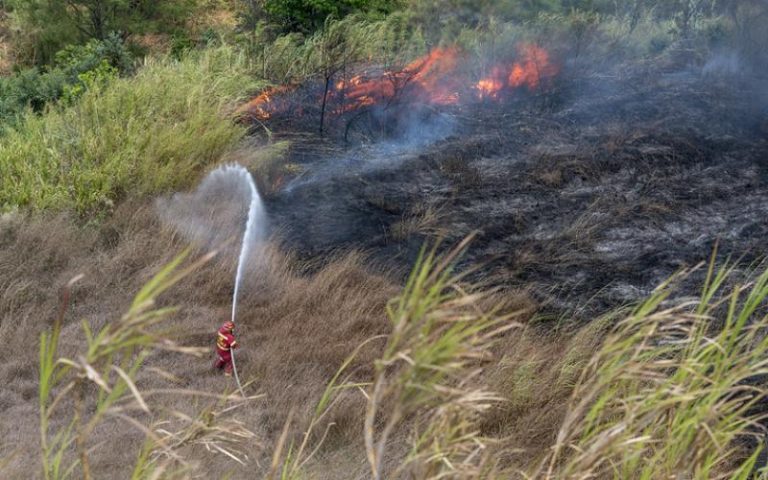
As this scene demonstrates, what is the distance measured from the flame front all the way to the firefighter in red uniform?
3.99 m

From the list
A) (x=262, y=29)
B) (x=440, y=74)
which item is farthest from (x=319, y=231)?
(x=262, y=29)

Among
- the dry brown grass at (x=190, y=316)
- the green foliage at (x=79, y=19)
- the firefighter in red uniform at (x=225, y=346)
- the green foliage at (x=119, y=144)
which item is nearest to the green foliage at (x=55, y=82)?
the green foliage at (x=119, y=144)

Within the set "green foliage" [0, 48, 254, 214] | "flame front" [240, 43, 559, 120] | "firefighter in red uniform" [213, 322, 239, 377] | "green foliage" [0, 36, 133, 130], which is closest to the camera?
"firefighter in red uniform" [213, 322, 239, 377]

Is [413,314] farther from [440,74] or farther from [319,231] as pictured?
[440,74]

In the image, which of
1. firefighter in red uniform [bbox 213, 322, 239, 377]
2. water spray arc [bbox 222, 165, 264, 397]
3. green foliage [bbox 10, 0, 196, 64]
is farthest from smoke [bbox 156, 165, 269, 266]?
green foliage [bbox 10, 0, 196, 64]

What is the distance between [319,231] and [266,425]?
7.08 ft

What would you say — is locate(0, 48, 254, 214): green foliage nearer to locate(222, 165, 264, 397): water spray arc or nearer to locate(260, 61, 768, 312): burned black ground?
locate(222, 165, 264, 397): water spray arc

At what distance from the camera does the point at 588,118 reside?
8086 mm

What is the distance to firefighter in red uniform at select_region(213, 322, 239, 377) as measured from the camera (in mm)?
3977

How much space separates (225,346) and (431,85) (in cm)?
555

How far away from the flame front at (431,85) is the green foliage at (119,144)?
0.74 metres

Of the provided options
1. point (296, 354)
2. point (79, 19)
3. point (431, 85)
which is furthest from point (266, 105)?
point (79, 19)

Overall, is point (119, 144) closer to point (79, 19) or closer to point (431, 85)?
point (431, 85)

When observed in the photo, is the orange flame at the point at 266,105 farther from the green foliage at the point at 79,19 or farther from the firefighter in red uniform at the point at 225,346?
the green foliage at the point at 79,19
